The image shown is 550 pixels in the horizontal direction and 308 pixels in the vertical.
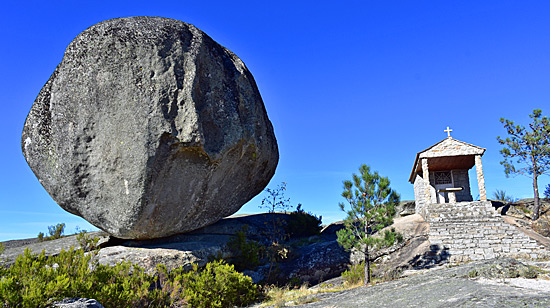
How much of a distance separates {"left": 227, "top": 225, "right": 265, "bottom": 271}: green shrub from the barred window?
13921mm

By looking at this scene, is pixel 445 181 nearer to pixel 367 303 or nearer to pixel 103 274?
pixel 367 303

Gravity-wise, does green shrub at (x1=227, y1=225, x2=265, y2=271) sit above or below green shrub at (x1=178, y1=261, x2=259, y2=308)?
above

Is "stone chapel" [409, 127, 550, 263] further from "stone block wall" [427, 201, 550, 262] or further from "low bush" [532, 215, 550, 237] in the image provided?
"low bush" [532, 215, 550, 237]

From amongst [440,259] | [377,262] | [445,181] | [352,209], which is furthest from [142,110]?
[445,181]

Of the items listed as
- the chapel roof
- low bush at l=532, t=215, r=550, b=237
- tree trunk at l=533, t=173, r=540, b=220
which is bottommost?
low bush at l=532, t=215, r=550, b=237

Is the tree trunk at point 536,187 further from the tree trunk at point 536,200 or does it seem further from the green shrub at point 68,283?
the green shrub at point 68,283

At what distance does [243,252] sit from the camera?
1384 cm

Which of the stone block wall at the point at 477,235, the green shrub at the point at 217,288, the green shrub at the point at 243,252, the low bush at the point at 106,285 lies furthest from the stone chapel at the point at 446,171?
the low bush at the point at 106,285

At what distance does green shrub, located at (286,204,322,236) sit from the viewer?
1953 centimetres

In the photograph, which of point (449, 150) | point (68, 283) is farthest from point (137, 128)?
point (449, 150)

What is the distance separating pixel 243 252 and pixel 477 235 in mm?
8904

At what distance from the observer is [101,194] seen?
11.7 metres

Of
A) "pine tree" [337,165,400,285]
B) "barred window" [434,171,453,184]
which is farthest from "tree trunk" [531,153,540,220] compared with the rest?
"pine tree" [337,165,400,285]

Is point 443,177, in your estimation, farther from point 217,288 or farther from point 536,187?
point 217,288
